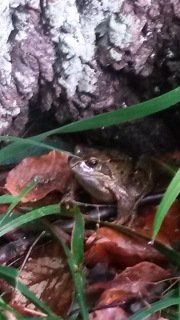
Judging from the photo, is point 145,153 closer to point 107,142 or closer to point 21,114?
point 107,142

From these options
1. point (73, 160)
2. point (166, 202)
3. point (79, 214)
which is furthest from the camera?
point (73, 160)

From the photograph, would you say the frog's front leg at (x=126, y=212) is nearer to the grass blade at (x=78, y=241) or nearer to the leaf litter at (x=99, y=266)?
the leaf litter at (x=99, y=266)

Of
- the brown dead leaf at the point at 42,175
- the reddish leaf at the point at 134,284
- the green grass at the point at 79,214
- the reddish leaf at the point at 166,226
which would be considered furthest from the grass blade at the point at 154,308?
the brown dead leaf at the point at 42,175

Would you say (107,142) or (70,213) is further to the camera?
(107,142)

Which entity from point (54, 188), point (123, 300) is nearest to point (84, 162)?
point (54, 188)

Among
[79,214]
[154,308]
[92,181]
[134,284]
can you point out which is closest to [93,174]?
[92,181]

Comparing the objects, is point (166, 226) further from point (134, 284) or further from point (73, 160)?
point (73, 160)

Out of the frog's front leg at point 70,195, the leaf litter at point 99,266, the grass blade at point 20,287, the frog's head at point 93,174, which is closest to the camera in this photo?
the grass blade at point 20,287
